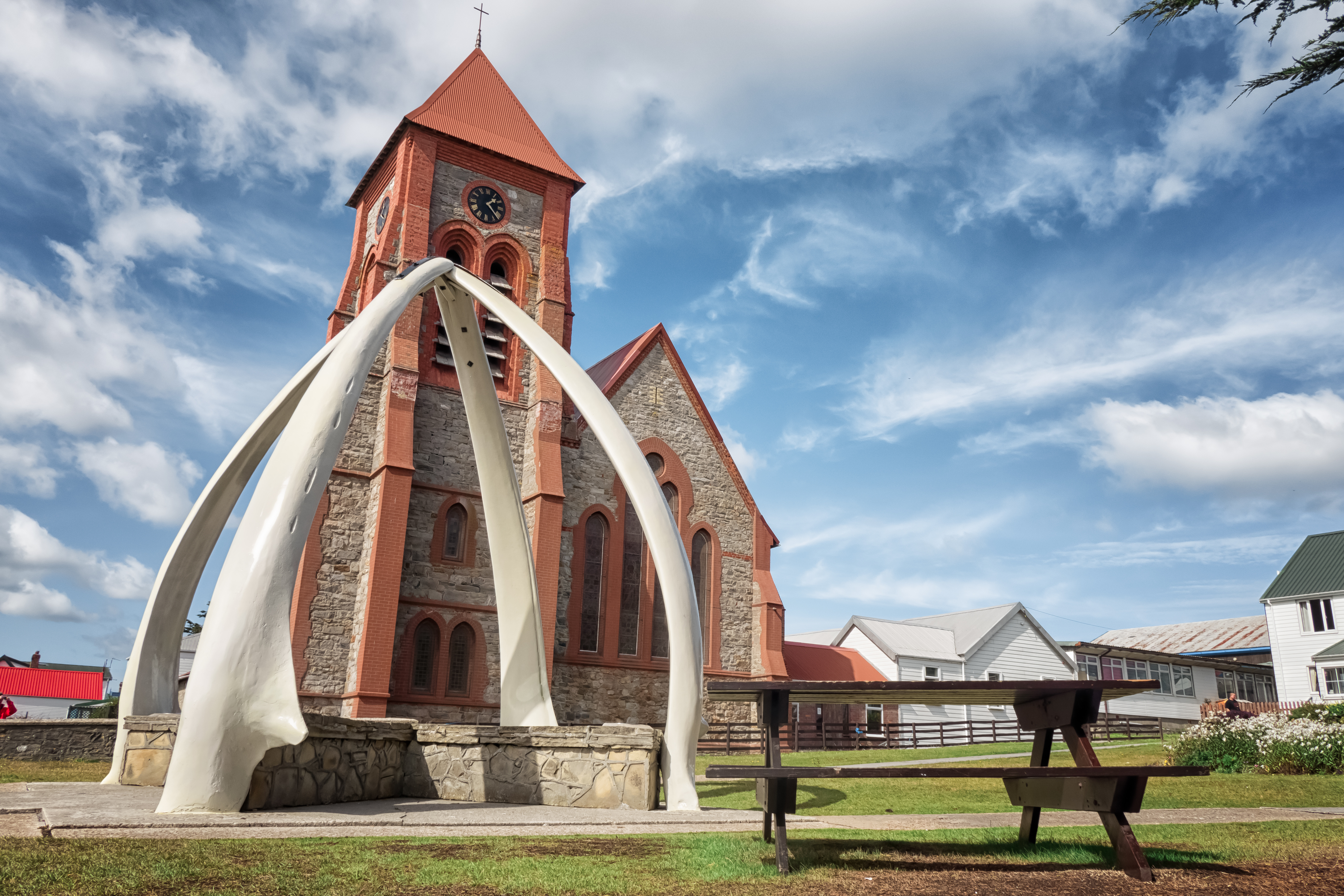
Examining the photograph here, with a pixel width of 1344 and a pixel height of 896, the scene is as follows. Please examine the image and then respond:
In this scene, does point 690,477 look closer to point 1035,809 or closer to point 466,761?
point 466,761

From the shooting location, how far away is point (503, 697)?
1342 cm

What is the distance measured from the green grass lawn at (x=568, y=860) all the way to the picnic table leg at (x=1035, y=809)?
14 centimetres

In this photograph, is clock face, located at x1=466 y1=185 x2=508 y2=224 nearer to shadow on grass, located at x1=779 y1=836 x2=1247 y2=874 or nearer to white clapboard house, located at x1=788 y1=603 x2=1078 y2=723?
white clapboard house, located at x1=788 y1=603 x2=1078 y2=723

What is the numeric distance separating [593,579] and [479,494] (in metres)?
3.83

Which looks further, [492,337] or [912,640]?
[912,640]

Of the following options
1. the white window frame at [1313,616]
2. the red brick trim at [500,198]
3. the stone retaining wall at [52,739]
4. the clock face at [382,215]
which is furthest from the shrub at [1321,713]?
the clock face at [382,215]

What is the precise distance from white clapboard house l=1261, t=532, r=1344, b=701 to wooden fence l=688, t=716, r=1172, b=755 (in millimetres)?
5169

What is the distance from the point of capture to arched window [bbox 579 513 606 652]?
79.2ft

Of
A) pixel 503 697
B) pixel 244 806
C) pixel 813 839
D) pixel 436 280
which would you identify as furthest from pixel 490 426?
pixel 813 839

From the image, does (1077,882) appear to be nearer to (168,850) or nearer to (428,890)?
(428,890)

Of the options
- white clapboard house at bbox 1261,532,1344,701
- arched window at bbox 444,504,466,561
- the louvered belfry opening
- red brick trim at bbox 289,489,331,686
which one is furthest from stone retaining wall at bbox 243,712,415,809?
white clapboard house at bbox 1261,532,1344,701

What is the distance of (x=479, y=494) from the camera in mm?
24219

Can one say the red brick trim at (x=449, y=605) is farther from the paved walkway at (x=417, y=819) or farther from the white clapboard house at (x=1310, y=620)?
the white clapboard house at (x=1310, y=620)

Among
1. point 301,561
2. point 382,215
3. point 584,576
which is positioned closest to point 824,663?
point 584,576
